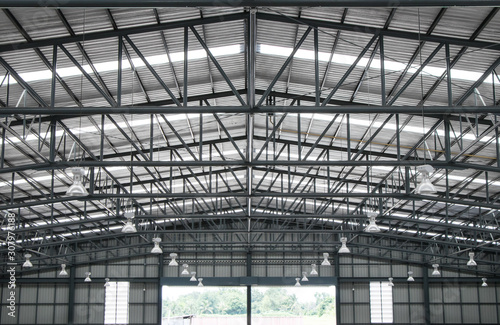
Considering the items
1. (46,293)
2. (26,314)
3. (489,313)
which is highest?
(46,293)

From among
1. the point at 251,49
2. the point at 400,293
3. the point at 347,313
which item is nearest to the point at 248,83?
the point at 251,49

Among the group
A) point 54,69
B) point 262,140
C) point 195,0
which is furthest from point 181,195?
point 195,0

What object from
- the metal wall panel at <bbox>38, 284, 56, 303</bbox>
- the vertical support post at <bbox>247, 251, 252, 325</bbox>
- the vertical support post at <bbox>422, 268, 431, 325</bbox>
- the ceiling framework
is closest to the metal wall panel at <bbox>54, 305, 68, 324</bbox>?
the metal wall panel at <bbox>38, 284, 56, 303</bbox>

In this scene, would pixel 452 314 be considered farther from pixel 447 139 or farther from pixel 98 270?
pixel 447 139

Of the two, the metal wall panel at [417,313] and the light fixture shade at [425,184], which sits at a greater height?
the light fixture shade at [425,184]

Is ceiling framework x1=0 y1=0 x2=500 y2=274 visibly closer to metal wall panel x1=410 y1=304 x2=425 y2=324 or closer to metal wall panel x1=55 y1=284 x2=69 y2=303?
metal wall panel x1=55 y1=284 x2=69 y2=303

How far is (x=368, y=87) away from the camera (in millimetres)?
15586

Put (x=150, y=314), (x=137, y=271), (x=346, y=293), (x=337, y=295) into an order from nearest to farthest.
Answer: (x=150, y=314) → (x=337, y=295) → (x=346, y=293) → (x=137, y=271)

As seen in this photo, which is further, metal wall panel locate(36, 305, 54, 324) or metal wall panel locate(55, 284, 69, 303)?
metal wall panel locate(55, 284, 69, 303)

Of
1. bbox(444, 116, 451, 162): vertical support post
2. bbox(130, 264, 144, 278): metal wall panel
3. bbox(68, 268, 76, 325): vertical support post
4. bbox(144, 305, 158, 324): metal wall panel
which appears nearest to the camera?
bbox(444, 116, 451, 162): vertical support post

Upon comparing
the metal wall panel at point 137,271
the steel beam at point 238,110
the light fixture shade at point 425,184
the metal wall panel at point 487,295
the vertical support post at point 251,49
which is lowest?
the metal wall panel at point 487,295

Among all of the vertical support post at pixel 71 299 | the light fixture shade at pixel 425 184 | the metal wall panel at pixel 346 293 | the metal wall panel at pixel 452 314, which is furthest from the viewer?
the metal wall panel at pixel 346 293

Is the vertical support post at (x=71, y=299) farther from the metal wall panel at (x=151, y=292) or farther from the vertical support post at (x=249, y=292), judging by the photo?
the vertical support post at (x=249, y=292)

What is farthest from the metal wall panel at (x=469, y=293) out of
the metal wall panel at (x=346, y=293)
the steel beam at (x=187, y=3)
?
the steel beam at (x=187, y=3)
